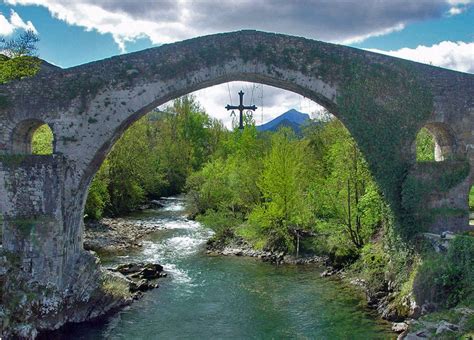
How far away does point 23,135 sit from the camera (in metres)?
13.4

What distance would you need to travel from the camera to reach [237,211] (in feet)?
85.2

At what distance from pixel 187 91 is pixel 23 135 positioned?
15.5 feet

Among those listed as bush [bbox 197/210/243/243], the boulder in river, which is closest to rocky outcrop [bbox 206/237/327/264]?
bush [bbox 197/210/243/243]

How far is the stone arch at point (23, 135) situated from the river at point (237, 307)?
5.03 metres

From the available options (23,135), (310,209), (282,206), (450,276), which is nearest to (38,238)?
(23,135)

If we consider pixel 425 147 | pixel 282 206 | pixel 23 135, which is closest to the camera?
pixel 23 135

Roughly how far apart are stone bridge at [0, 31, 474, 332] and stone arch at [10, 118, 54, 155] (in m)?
0.04

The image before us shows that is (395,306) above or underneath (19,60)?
underneath

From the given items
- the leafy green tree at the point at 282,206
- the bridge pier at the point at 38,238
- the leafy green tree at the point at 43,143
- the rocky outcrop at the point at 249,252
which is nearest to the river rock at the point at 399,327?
the rocky outcrop at the point at 249,252

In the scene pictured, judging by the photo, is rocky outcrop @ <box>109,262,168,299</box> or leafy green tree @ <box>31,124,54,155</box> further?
leafy green tree @ <box>31,124,54,155</box>

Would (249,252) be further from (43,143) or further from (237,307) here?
(43,143)

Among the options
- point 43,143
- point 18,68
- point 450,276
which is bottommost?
point 450,276

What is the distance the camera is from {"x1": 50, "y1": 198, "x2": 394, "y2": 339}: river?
39.8 feet

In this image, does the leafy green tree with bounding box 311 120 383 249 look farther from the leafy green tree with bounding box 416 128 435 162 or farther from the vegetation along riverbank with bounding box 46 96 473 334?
the leafy green tree with bounding box 416 128 435 162
